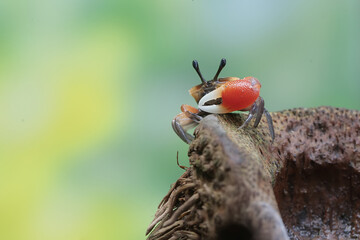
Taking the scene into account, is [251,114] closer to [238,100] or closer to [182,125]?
[238,100]

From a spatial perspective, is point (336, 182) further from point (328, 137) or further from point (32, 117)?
point (32, 117)

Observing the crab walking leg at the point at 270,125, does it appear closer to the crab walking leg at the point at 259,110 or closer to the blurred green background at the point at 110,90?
the crab walking leg at the point at 259,110

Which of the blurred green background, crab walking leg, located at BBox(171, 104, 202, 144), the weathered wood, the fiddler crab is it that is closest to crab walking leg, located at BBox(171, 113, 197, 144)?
crab walking leg, located at BBox(171, 104, 202, 144)

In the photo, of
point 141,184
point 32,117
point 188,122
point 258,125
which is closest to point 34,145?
point 32,117

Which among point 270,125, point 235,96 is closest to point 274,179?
point 270,125

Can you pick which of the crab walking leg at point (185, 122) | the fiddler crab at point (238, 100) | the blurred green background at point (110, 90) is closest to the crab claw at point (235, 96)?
the fiddler crab at point (238, 100)
